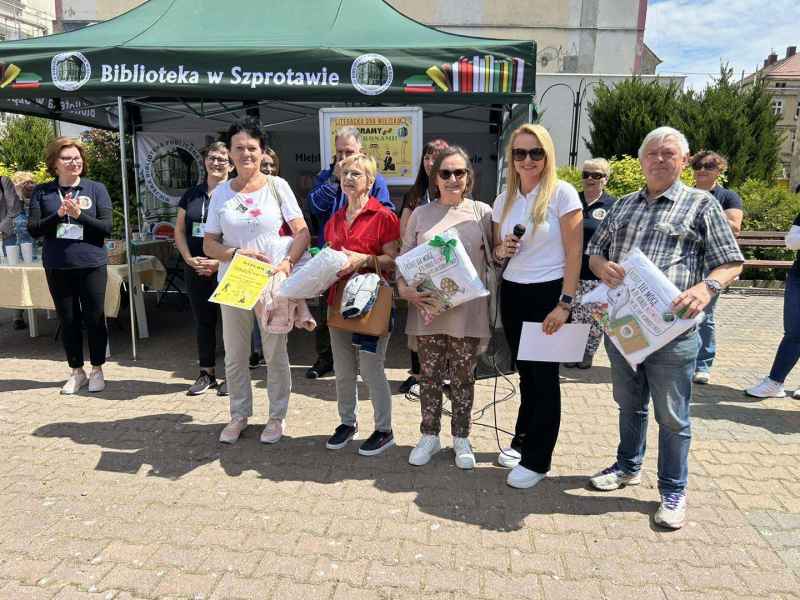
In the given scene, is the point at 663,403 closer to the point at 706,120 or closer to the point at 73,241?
the point at 73,241

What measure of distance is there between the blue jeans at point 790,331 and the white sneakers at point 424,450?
2932 millimetres

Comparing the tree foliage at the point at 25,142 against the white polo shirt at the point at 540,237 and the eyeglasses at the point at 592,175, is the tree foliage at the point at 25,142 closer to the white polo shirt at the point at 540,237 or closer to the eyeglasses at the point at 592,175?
the eyeglasses at the point at 592,175

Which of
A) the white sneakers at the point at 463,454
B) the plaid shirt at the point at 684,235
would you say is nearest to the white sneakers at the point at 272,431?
the white sneakers at the point at 463,454

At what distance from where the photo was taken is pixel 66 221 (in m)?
4.25

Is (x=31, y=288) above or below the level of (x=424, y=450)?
above

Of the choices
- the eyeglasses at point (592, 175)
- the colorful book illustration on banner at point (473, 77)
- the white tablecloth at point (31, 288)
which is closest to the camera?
the colorful book illustration on banner at point (473, 77)

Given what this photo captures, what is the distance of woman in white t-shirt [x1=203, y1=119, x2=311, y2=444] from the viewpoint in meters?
3.34

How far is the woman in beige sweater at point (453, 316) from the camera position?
2939mm

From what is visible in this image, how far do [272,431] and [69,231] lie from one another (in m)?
2.23

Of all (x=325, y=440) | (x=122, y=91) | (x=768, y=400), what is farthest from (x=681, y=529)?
(x=122, y=91)

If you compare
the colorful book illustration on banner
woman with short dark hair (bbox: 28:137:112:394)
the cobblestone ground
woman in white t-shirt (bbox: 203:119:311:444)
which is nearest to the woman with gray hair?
the colorful book illustration on banner

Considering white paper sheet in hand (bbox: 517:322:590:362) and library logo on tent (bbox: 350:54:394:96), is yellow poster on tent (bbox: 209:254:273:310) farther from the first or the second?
library logo on tent (bbox: 350:54:394:96)

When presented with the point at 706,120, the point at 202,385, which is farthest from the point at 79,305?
the point at 706,120

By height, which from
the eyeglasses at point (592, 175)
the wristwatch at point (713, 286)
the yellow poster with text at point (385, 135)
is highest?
the yellow poster with text at point (385, 135)
